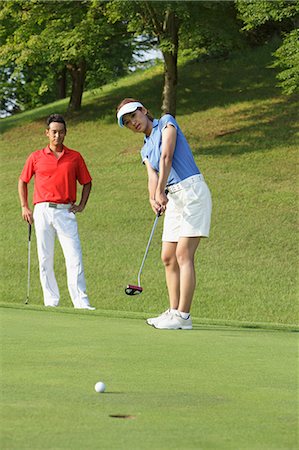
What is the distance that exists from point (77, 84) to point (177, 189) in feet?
110

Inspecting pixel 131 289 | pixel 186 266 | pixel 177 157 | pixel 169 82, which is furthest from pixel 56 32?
pixel 186 266

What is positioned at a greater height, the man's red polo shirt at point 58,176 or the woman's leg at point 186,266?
the man's red polo shirt at point 58,176

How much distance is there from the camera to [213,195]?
90.6 ft

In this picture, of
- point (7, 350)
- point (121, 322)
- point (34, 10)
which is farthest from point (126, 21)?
point (7, 350)

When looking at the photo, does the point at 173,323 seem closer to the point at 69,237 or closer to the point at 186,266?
the point at 186,266

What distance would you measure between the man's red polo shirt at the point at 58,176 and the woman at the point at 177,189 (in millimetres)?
3685

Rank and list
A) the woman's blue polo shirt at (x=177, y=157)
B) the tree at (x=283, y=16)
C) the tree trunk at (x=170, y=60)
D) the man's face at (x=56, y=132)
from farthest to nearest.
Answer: the tree trunk at (x=170, y=60) → the tree at (x=283, y=16) → the man's face at (x=56, y=132) → the woman's blue polo shirt at (x=177, y=157)

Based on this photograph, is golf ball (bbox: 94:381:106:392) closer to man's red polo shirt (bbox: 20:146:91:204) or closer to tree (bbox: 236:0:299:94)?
man's red polo shirt (bbox: 20:146:91:204)

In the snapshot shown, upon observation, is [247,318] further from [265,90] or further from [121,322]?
[265,90]

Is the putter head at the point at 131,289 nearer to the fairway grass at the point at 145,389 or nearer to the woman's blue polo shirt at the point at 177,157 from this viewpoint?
the woman's blue polo shirt at the point at 177,157

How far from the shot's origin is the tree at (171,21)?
31398mm

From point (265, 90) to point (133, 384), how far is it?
34.7m

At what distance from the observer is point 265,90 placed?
128 feet

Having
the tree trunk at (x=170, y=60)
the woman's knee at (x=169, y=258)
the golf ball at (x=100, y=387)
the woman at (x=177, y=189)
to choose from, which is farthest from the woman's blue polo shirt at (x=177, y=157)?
the tree trunk at (x=170, y=60)
